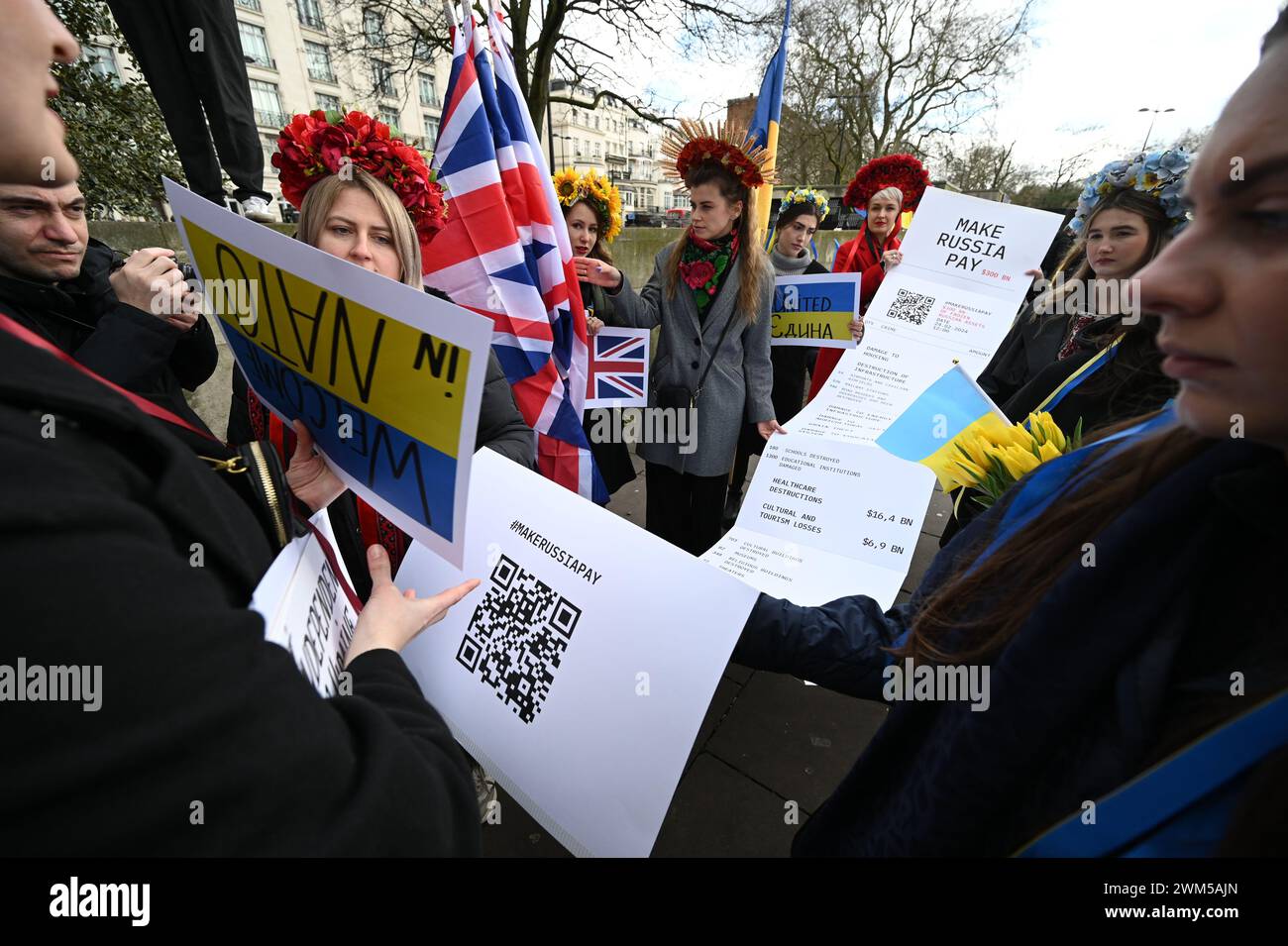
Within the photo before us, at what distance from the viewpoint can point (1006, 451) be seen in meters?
1.23

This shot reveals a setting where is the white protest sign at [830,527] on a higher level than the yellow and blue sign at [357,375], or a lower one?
lower

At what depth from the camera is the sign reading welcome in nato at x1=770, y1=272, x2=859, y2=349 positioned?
3.30 meters

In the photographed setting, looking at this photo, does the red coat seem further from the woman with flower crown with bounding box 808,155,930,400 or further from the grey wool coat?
the grey wool coat

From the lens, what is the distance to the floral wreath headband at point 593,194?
146 inches

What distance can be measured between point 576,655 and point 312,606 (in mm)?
516

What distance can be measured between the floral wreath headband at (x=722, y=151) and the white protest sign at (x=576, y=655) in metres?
2.18

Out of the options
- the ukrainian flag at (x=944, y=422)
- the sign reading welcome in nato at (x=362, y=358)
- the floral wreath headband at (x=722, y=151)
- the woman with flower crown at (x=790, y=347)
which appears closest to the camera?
the sign reading welcome in nato at (x=362, y=358)

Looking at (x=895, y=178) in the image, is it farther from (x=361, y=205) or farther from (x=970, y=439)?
(x=361, y=205)

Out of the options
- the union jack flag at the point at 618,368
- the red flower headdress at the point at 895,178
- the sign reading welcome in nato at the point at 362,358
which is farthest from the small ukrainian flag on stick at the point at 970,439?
the red flower headdress at the point at 895,178

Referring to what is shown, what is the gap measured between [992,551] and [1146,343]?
122cm

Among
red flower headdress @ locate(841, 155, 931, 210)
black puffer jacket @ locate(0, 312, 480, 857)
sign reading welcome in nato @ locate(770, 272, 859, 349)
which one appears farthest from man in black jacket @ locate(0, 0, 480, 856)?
red flower headdress @ locate(841, 155, 931, 210)

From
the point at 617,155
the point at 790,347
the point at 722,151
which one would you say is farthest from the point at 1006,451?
the point at 617,155

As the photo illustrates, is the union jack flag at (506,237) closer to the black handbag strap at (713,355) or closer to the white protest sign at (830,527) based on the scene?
the black handbag strap at (713,355)
